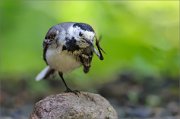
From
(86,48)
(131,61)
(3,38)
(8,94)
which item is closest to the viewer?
(86,48)

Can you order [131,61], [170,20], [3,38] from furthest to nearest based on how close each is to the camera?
[170,20] < [3,38] < [131,61]

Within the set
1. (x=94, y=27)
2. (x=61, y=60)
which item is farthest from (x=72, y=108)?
(x=94, y=27)

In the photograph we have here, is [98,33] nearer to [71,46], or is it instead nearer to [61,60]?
[61,60]

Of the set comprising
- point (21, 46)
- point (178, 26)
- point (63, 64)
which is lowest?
point (178, 26)

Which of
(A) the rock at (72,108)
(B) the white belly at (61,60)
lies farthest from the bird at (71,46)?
(A) the rock at (72,108)

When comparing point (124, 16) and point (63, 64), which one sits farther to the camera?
point (124, 16)

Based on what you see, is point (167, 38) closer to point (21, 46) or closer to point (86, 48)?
point (21, 46)

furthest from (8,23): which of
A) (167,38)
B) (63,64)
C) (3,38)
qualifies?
(63,64)
